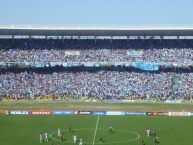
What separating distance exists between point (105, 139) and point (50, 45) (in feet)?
182

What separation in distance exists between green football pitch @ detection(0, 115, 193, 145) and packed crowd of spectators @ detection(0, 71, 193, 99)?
22267 mm

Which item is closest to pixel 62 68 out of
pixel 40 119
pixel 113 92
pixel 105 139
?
pixel 113 92

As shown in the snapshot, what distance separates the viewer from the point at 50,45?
350 ft

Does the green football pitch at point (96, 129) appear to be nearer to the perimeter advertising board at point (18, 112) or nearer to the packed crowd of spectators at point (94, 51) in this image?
the perimeter advertising board at point (18, 112)

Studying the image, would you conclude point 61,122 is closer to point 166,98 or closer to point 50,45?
point 166,98

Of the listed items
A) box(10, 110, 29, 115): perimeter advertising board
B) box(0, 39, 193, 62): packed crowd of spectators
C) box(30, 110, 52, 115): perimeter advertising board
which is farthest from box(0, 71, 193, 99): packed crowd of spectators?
box(30, 110, 52, 115): perimeter advertising board

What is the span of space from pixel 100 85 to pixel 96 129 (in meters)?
36.7

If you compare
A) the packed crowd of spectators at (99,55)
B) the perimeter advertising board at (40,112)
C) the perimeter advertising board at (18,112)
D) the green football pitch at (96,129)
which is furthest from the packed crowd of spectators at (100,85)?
the green football pitch at (96,129)

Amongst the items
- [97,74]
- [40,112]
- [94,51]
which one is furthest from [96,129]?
[94,51]

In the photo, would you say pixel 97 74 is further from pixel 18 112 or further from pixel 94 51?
pixel 18 112

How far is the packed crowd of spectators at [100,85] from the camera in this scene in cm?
9562

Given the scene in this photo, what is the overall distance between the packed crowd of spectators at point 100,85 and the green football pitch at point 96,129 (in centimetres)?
2227

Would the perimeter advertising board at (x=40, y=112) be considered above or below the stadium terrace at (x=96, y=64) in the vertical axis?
below

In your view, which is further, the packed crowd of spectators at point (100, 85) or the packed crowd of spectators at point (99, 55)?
the packed crowd of spectators at point (99, 55)
